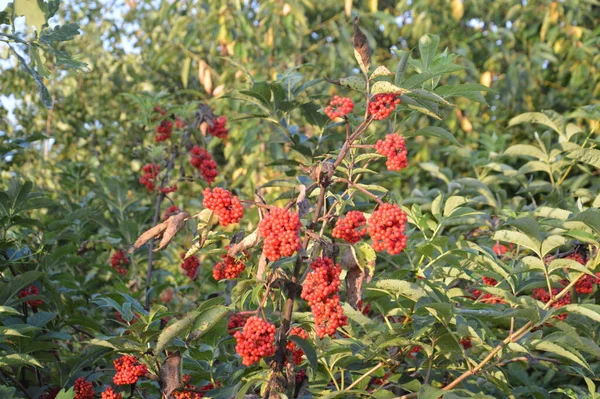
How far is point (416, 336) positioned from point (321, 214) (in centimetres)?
38

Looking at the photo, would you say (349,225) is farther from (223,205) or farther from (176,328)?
(176,328)

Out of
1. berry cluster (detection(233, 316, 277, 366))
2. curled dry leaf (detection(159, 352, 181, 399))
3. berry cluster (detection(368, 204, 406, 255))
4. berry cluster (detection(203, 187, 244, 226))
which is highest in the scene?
berry cluster (detection(203, 187, 244, 226))

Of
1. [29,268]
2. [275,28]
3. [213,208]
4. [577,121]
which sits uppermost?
[275,28]

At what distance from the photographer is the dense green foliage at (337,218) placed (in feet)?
5.76

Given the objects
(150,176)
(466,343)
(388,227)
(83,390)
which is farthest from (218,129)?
(388,227)

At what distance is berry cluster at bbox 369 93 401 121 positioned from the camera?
1.60 m

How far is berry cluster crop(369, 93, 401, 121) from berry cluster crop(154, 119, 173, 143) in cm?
173

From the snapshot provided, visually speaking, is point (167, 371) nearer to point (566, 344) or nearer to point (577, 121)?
point (566, 344)

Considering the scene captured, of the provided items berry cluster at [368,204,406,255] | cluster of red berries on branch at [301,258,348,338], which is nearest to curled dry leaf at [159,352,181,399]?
cluster of red berries on branch at [301,258,348,338]

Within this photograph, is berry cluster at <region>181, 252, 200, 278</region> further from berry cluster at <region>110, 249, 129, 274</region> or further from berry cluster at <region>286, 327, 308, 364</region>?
berry cluster at <region>286, 327, 308, 364</region>

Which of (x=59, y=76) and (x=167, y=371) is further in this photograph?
(x=59, y=76)

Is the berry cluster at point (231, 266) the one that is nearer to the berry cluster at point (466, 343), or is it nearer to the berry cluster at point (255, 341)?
the berry cluster at point (255, 341)

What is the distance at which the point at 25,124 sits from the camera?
268 inches

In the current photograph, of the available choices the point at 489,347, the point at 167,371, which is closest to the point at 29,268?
the point at 167,371
